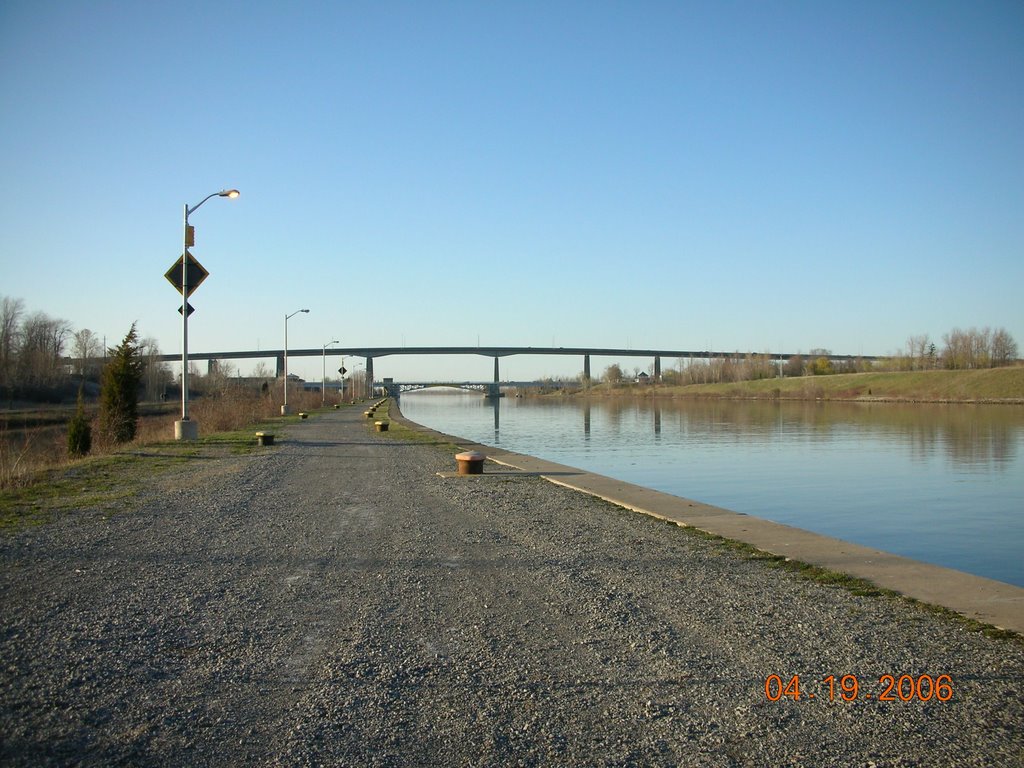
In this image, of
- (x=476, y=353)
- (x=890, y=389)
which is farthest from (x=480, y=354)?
(x=890, y=389)

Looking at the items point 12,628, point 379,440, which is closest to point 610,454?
point 379,440

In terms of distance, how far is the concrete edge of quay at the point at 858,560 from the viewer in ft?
24.3

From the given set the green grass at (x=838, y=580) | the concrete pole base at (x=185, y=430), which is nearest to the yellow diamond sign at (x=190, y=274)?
the concrete pole base at (x=185, y=430)

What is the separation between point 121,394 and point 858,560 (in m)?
28.1

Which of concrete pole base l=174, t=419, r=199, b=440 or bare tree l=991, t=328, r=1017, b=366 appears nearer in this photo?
concrete pole base l=174, t=419, r=199, b=440

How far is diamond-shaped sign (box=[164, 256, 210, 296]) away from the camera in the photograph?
26719mm

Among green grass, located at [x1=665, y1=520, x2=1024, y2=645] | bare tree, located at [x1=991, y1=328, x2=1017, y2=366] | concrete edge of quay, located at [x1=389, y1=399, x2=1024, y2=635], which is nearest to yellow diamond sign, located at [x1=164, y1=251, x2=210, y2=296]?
concrete edge of quay, located at [x1=389, y1=399, x2=1024, y2=635]

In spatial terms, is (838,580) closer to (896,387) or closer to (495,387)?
(896,387)

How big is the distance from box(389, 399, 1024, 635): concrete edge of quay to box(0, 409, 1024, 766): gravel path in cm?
58

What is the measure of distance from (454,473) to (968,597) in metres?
13.3

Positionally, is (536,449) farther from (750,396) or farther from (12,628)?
(750,396)

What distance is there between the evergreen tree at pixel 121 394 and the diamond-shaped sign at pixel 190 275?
550 cm

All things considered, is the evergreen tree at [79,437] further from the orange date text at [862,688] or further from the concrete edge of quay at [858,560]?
the orange date text at [862,688]

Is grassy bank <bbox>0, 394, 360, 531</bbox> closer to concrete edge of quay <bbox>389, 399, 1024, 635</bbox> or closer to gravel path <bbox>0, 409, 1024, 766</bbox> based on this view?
gravel path <bbox>0, 409, 1024, 766</bbox>
